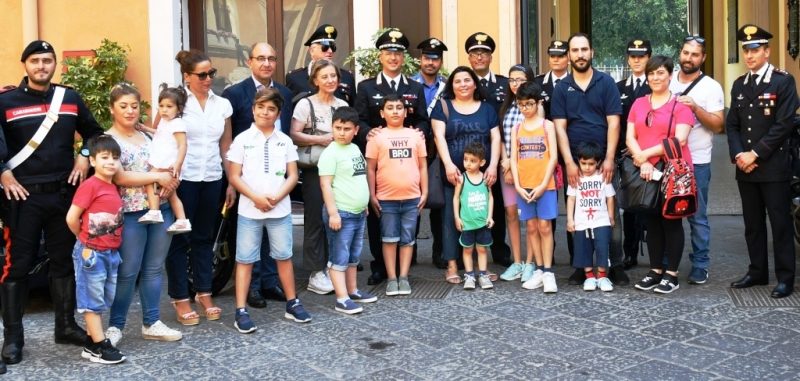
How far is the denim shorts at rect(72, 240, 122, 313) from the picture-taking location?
5.06 meters

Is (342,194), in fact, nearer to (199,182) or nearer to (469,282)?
(199,182)

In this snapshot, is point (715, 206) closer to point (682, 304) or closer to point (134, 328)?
point (682, 304)

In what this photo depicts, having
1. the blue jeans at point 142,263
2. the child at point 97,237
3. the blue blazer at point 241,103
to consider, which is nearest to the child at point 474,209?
the blue blazer at point 241,103

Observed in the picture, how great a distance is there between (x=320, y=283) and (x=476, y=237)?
122 cm

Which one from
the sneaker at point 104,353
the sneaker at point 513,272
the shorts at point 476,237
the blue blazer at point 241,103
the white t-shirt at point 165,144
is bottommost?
the sneaker at point 104,353

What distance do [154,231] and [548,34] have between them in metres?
14.8

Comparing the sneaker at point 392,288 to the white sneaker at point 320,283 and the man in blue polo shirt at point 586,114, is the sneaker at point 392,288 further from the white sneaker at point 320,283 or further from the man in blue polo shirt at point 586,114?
the man in blue polo shirt at point 586,114

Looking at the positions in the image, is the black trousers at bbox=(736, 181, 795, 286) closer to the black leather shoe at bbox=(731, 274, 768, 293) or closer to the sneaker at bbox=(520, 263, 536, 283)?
the black leather shoe at bbox=(731, 274, 768, 293)

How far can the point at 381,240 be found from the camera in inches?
283

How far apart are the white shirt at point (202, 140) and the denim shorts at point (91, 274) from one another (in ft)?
3.18

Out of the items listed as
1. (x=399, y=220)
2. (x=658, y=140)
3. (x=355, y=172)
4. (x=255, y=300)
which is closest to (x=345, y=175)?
(x=355, y=172)

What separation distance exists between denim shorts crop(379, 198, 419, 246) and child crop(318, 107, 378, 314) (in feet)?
1.04

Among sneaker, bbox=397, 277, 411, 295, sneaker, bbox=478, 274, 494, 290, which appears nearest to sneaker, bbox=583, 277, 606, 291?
sneaker, bbox=478, 274, 494, 290

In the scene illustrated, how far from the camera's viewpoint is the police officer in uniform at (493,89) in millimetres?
7562
